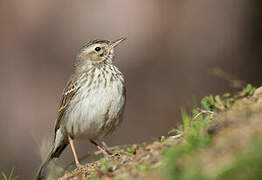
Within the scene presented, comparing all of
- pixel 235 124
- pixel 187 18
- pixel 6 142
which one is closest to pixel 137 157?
→ pixel 235 124

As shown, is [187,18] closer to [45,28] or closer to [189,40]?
[189,40]

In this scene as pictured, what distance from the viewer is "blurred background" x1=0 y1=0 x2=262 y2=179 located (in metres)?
14.5

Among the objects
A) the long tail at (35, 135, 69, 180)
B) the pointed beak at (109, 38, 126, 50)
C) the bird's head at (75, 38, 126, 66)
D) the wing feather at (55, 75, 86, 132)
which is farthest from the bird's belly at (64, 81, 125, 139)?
the pointed beak at (109, 38, 126, 50)

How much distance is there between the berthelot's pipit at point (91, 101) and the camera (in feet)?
24.6

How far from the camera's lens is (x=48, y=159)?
8.20m

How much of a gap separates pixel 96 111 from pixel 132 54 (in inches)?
290

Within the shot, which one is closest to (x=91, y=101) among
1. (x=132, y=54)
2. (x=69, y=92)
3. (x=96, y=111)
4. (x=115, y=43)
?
(x=96, y=111)

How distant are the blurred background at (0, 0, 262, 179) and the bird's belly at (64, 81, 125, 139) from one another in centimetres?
631

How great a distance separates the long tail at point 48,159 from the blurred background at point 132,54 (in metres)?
5.60

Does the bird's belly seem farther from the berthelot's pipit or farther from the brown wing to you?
the brown wing

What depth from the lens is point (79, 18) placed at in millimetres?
14617

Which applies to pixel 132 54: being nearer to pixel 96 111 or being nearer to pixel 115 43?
pixel 115 43

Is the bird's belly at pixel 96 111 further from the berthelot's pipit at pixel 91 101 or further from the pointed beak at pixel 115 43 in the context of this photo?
the pointed beak at pixel 115 43

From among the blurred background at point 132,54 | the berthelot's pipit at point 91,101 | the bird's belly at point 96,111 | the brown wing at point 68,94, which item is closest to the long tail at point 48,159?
the berthelot's pipit at point 91,101
